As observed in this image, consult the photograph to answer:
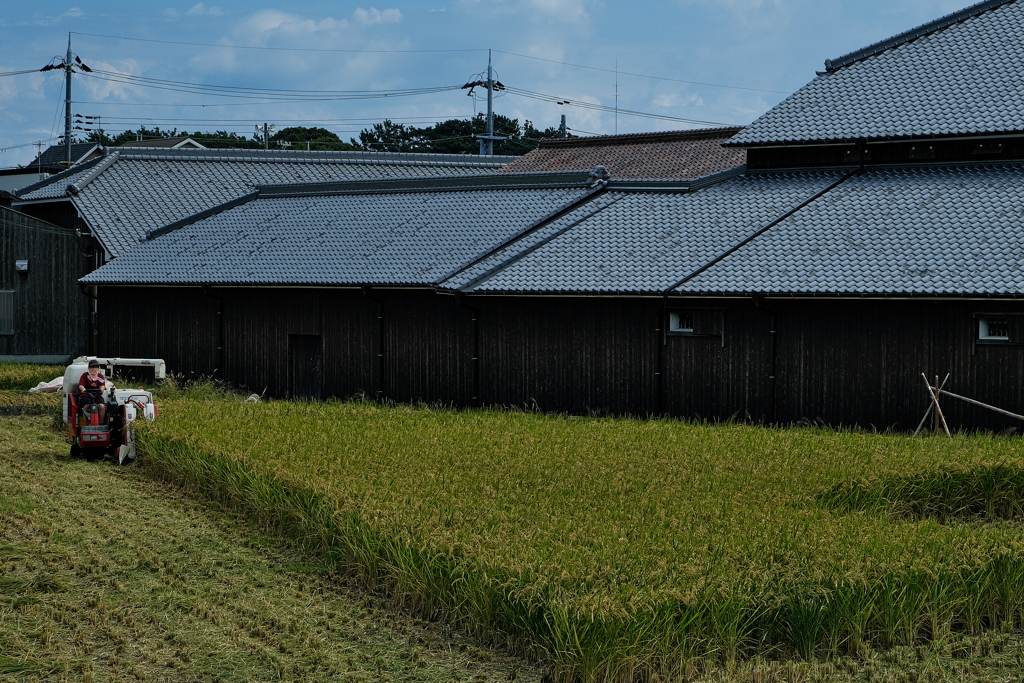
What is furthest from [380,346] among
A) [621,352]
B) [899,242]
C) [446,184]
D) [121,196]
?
[121,196]

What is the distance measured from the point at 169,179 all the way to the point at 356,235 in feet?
35.1

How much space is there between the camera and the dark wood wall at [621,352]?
17953mm

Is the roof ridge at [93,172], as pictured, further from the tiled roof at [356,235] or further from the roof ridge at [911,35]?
the roof ridge at [911,35]

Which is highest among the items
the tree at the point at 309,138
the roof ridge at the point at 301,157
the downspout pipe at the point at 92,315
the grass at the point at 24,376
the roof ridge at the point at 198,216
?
the tree at the point at 309,138

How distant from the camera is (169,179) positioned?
33.9m

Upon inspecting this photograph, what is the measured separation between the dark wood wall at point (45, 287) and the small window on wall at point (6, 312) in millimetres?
129

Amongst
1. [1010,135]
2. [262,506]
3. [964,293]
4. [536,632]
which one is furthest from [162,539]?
[1010,135]

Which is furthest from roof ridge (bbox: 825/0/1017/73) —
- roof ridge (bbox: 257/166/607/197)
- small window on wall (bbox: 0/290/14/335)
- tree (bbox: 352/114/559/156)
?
tree (bbox: 352/114/559/156)

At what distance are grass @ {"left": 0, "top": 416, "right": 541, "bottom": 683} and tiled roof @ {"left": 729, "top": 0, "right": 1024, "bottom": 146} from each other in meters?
15.6

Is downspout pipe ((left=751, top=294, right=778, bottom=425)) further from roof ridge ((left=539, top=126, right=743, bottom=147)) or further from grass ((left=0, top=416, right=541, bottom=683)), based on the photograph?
roof ridge ((left=539, top=126, right=743, bottom=147))

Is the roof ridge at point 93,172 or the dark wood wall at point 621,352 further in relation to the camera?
the roof ridge at point 93,172

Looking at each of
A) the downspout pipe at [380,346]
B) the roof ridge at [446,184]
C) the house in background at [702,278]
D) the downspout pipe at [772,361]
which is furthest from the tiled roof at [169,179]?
the downspout pipe at [772,361]

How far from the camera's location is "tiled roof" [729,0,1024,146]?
872 inches

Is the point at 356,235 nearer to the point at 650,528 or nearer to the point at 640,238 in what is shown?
the point at 640,238
